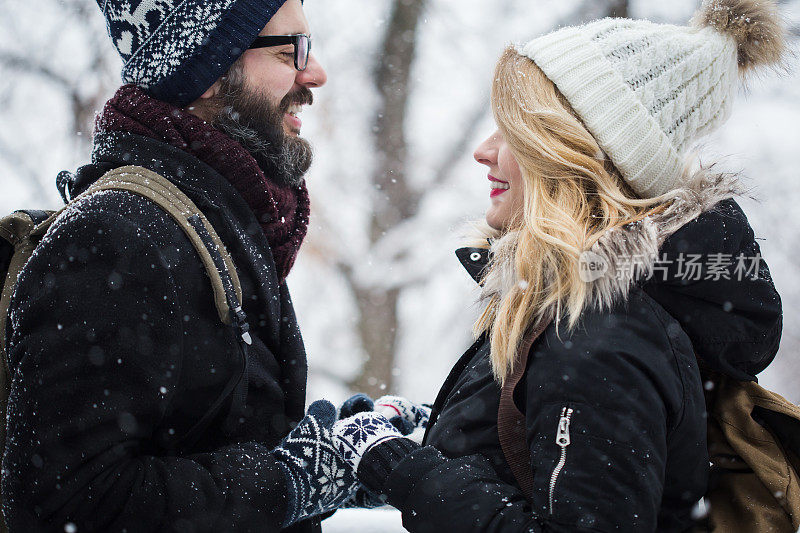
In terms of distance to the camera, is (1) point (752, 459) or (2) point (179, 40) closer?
(1) point (752, 459)

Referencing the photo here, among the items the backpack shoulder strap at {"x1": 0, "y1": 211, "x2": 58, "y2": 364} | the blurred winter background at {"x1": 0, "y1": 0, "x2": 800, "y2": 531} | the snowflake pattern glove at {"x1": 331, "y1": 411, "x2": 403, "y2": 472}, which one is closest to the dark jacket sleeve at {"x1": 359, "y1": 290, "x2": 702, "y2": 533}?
the snowflake pattern glove at {"x1": 331, "y1": 411, "x2": 403, "y2": 472}

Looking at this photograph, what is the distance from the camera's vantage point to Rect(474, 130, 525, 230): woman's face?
2037mm

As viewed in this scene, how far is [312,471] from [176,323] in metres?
0.55

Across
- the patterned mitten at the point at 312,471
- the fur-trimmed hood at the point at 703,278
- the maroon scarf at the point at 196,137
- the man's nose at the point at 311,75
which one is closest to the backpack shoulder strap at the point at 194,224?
the maroon scarf at the point at 196,137

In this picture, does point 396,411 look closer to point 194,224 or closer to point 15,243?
point 194,224

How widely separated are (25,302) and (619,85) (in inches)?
66.4

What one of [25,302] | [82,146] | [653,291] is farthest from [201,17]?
[82,146]

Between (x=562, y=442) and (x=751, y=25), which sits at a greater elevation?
(x=751, y=25)

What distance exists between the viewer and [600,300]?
1.58m

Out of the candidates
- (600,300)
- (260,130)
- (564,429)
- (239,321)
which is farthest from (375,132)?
(564,429)

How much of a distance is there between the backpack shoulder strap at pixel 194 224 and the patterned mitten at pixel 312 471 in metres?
0.34

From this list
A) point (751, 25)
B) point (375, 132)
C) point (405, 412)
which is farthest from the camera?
point (375, 132)

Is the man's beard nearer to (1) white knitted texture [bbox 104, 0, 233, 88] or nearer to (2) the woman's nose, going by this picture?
(1) white knitted texture [bbox 104, 0, 233, 88]

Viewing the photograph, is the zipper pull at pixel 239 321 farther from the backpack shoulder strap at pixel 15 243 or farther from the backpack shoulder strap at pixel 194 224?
the backpack shoulder strap at pixel 15 243
